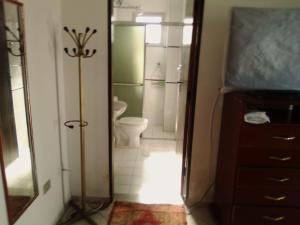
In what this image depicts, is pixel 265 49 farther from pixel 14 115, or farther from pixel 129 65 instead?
pixel 129 65

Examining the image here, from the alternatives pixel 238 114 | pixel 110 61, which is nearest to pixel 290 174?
pixel 238 114

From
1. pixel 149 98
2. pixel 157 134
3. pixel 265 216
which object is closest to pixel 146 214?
pixel 265 216

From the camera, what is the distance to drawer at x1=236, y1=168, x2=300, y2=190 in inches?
67.6

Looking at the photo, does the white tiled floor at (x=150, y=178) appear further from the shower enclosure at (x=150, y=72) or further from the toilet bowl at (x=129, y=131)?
the shower enclosure at (x=150, y=72)

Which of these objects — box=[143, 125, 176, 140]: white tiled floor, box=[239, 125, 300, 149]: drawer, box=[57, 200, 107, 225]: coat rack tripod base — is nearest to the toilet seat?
box=[143, 125, 176, 140]: white tiled floor

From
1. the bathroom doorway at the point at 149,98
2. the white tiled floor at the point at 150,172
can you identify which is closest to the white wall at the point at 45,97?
the bathroom doorway at the point at 149,98

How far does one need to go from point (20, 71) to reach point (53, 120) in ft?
1.85

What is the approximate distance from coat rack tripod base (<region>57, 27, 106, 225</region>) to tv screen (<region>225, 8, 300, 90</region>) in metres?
1.05

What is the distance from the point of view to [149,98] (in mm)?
4492

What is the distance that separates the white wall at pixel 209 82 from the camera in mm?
1919

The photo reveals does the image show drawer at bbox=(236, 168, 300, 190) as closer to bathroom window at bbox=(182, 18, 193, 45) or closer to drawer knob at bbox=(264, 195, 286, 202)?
drawer knob at bbox=(264, 195, 286, 202)

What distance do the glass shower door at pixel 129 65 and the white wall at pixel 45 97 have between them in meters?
1.87

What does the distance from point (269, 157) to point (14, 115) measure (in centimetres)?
162

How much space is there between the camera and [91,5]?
76.8 inches
